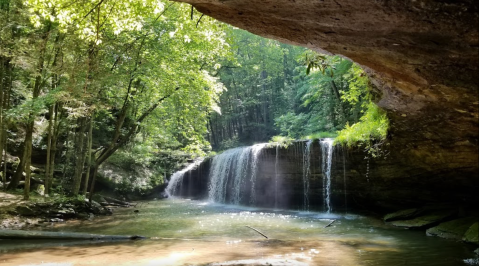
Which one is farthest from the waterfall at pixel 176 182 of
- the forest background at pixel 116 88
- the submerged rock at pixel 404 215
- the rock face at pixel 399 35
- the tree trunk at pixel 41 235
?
the rock face at pixel 399 35

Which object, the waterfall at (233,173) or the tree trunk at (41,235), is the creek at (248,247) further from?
the waterfall at (233,173)

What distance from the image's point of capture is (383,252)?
6445mm

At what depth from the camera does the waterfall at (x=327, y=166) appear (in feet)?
43.4

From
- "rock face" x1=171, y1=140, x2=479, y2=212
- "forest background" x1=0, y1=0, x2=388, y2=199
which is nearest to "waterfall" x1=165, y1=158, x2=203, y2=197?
"forest background" x1=0, y1=0, x2=388, y2=199

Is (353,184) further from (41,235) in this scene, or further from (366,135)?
(41,235)

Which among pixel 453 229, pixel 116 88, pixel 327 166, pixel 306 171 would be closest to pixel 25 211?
pixel 116 88

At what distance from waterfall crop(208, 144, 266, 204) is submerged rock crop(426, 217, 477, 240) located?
899 cm

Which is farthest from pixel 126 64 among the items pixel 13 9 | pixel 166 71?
pixel 13 9

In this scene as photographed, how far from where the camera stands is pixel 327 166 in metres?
13.3

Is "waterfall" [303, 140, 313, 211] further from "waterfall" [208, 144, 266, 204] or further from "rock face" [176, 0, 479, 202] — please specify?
"rock face" [176, 0, 479, 202]

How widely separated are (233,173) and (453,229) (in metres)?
12.1

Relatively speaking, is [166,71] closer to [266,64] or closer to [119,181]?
[119,181]

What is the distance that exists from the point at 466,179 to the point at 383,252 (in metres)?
4.25

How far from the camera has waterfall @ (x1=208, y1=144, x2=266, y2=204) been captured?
17438 mm
